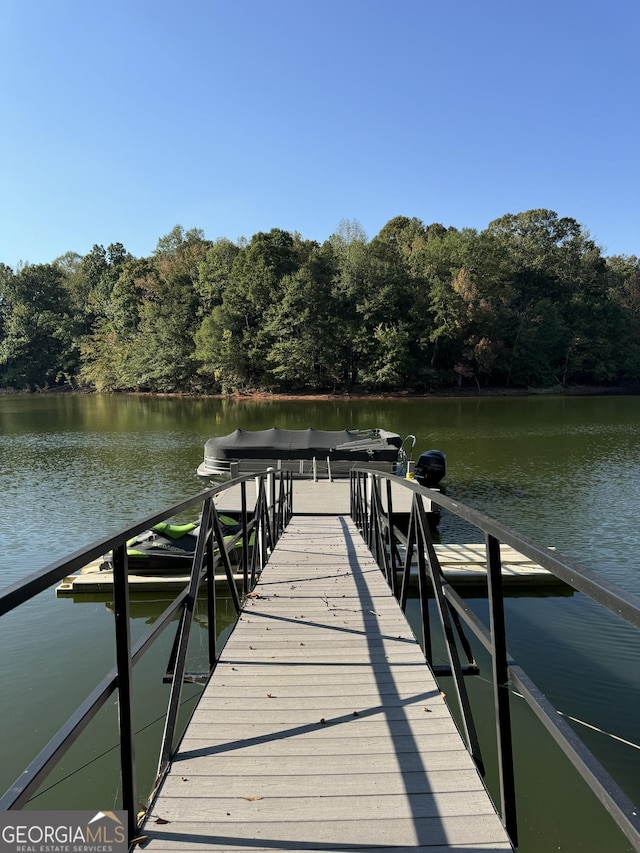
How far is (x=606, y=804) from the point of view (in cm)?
132

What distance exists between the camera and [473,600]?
26.9 feet

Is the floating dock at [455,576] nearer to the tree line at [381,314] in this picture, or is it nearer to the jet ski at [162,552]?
the jet ski at [162,552]

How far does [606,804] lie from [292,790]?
1280mm

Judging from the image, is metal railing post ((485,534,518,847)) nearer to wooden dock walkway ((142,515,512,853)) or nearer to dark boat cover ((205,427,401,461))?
wooden dock walkway ((142,515,512,853))

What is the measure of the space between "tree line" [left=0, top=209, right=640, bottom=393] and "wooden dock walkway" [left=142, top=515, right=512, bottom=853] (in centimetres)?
4877

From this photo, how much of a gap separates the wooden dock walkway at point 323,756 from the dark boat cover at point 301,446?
1343 cm

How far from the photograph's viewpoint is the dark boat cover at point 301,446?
1762 centimetres

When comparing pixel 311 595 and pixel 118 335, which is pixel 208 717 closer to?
pixel 311 595

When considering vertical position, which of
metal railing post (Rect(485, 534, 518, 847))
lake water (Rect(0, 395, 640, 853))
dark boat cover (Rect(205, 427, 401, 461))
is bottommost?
lake water (Rect(0, 395, 640, 853))

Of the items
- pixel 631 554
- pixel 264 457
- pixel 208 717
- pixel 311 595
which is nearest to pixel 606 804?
pixel 208 717

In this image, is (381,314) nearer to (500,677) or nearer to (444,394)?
(444,394)

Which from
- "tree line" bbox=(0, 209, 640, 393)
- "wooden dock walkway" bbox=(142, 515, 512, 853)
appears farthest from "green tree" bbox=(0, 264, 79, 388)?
"wooden dock walkway" bbox=(142, 515, 512, 853)

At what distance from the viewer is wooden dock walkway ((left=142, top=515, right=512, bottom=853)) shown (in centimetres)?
195

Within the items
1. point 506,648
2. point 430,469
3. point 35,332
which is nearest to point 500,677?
point 506,648
